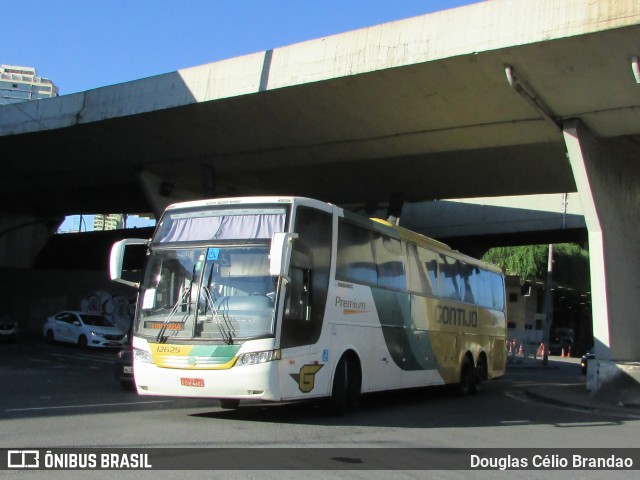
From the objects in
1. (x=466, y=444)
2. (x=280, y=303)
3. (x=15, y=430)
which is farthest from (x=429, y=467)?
(x=15, y=430)

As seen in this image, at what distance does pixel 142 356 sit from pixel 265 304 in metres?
2.08

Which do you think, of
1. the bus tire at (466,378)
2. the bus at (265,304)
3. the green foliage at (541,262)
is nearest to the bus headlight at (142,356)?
the bus at (265,304)

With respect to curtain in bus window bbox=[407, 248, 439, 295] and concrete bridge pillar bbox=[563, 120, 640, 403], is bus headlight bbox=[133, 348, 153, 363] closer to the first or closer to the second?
curtain in bus window bbox=[407, 248, 439, 295]

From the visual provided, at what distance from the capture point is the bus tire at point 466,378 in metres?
17.4

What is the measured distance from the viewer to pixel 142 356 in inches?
412

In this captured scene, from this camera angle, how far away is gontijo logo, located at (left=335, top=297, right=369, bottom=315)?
456 inches

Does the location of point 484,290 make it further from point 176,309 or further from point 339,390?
point 176,309

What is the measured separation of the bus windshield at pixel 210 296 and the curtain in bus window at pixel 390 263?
3458mm

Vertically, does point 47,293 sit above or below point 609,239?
below

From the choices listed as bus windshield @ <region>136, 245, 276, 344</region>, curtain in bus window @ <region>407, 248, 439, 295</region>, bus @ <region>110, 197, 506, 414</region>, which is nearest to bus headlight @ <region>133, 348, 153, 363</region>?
bus @ <region>110, 197, 506, 414</region>

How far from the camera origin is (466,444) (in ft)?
31.6

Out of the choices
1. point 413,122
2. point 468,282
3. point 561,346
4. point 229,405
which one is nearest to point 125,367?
point 229,405

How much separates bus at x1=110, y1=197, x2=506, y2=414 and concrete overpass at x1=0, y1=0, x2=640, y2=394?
A: 5955 mm

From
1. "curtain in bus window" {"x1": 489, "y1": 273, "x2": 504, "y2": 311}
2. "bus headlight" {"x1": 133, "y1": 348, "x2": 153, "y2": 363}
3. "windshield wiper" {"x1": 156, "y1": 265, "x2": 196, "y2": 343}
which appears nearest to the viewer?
"windshield wiper" {"x1": 156, "y1": 265, "x2": 196, "y2": 343}
